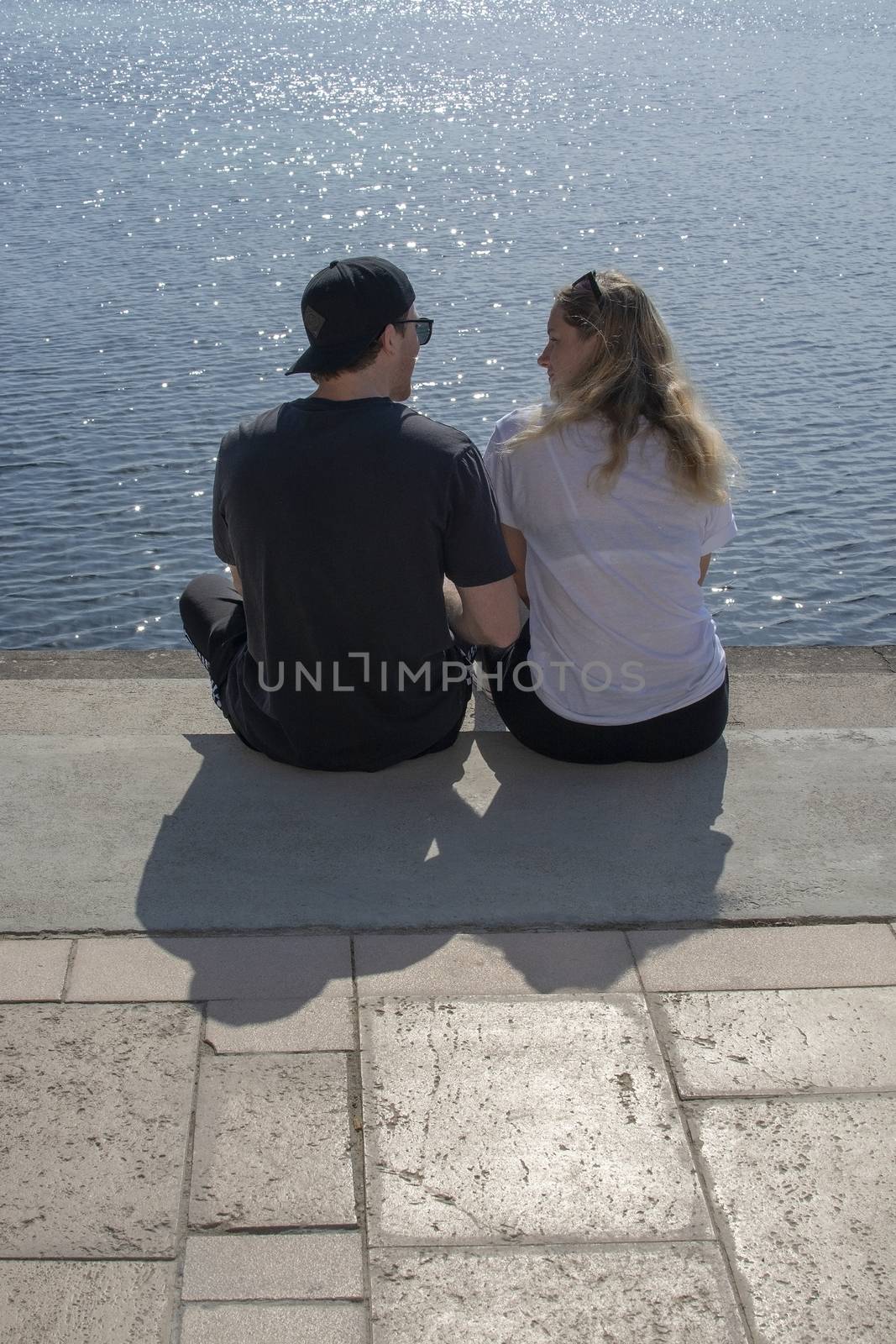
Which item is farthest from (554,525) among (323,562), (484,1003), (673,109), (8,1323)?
(673,109)

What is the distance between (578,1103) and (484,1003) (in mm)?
302

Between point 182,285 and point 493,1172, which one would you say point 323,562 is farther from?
point 182,285

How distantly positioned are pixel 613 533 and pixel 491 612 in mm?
351

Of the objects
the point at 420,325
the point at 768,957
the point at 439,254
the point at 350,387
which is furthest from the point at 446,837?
the point at 439,254

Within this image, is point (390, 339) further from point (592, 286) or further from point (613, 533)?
point (613, 533)

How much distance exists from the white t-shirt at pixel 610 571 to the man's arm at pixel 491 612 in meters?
0.17

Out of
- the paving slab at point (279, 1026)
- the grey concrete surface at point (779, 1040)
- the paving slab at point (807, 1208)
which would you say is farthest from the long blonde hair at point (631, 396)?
the paving slab at point (807, 1208)

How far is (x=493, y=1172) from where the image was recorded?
7.09 feet

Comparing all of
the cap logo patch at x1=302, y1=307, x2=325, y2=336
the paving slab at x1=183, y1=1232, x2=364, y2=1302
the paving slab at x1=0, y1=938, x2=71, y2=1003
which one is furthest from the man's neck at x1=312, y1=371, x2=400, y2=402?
the paving slab at x1=183, y1=1232, x2=364, y2=1302

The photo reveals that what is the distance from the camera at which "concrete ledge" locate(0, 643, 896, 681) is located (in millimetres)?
4637

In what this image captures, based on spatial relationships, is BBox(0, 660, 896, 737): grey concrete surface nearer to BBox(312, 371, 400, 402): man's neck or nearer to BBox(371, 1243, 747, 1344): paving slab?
BBox(312, 371, 400, 402): man's neck

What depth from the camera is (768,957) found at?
2.70m

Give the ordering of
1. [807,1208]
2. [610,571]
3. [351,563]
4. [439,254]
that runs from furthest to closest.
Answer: [439,254] < [610,571] < [351,563] < [807,1208]

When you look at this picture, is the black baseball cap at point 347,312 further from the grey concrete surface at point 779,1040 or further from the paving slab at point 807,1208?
the paving slab at point 807,1208
